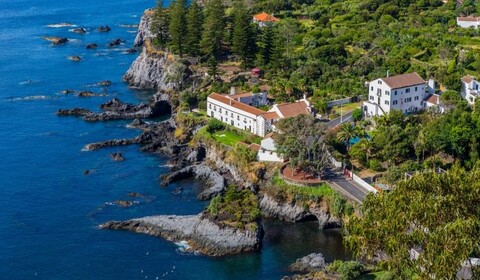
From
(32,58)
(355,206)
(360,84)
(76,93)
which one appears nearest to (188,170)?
(355,206)

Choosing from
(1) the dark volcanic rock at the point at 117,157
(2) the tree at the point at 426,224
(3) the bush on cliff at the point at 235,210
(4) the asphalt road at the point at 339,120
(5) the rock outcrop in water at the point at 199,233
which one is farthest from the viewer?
(1) the dark volcanic rock at the point at 117,157

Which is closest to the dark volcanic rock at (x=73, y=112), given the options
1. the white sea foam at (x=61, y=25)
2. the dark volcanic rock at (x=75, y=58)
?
A: the dark volcanic rock at (x=75, y=58)

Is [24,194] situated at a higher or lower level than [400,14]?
lower

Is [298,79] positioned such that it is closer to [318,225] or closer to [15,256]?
[318,225]

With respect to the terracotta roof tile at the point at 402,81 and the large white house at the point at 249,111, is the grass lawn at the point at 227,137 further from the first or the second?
the terracotta roof tile at the point at 402,81

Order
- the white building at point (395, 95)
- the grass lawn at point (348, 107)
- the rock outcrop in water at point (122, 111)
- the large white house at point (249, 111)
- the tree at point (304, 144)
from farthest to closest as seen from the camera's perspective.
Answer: the rock outcrop in water at point (122, 111)
the grass lawn at point (348, 107)
the white building at point (395, 95)
the large white house at point (249, 111)
the tree at point (304, 144)

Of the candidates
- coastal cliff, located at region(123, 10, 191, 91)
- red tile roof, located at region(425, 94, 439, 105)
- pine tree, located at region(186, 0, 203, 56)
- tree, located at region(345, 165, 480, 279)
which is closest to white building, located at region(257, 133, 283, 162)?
red tile roof, located at region(425, 94, 439, 105)

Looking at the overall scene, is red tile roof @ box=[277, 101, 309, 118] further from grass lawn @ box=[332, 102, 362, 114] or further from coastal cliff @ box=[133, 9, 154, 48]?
coastal cliff @ box=[133, 9, 154, 48]

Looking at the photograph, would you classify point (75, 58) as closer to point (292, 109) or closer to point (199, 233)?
point (292, 109)
